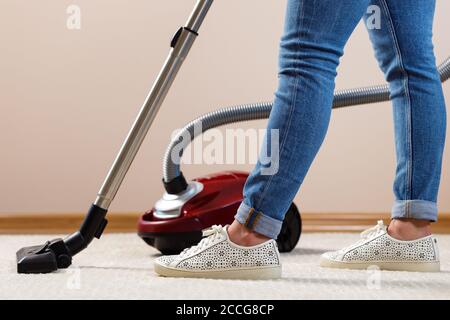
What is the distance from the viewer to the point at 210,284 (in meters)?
1.05

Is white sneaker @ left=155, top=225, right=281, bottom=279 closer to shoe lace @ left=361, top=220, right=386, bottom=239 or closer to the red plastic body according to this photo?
shoe lace @ left=361, top=220, right=386, bottom=239

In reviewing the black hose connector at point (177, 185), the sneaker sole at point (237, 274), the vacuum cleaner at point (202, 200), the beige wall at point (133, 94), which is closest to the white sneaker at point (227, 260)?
the sneaker sole at point (237, 274)

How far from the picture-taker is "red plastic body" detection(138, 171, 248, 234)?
148cm

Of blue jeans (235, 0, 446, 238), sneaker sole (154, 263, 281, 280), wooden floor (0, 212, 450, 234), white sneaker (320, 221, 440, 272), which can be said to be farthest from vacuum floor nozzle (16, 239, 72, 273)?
wooden floor (0, 212, 450, 234)

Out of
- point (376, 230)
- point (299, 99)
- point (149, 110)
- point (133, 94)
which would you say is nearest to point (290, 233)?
point (376, 230)

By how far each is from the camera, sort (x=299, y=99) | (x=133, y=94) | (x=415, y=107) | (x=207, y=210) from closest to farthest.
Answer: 1. (x=299, y=99)
2. (x=415, y=107)
3. (x=207, y=210)
4. (x=133, y=94)

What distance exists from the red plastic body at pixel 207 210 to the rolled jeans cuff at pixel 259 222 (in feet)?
1.40

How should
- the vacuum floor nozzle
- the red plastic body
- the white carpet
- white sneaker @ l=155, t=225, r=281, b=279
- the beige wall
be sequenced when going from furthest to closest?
the beige wall
the red plastic body
the vacuum floor nozzle
white sneaker @ l=155, t=225, r=281, b=279
the white carpet

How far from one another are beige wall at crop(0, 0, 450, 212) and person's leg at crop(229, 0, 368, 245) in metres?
1.04

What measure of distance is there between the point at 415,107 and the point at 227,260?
377 mm

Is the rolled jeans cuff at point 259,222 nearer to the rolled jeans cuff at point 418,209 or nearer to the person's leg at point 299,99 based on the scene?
the person's leg at point 299,99

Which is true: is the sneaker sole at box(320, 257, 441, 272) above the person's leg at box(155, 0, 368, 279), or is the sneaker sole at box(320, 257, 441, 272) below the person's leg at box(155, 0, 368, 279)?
below

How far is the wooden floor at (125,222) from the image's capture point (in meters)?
2.06

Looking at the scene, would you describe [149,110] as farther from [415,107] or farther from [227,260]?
[415,107]
